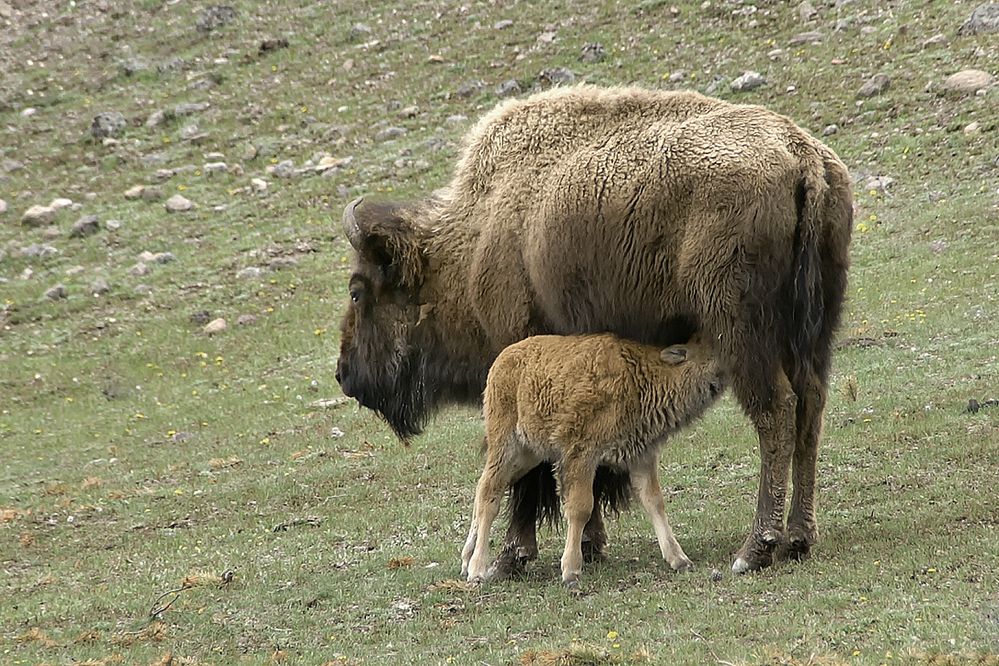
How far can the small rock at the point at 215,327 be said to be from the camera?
20750 mm

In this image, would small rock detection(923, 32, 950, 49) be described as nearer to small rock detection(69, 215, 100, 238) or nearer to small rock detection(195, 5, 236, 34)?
small rock detection(69, 215, 100, 238)

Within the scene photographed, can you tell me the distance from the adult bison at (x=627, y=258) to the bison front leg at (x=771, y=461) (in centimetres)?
1

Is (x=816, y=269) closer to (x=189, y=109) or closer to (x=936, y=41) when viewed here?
(x=936, y=41)

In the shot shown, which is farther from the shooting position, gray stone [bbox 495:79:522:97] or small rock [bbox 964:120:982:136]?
gray stone [bbox 495:79:522:97]

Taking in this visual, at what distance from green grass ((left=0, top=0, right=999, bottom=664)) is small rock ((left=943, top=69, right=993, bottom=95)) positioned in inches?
16.5

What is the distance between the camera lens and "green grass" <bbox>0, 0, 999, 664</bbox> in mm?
7895

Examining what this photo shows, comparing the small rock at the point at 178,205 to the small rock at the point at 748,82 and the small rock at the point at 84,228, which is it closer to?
the small rock at the point at 84,228

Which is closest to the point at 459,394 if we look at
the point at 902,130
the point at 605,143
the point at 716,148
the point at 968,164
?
the point at 605,143

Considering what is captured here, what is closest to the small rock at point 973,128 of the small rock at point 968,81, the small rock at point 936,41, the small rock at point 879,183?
the small rock at point 968,81

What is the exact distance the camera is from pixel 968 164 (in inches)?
762

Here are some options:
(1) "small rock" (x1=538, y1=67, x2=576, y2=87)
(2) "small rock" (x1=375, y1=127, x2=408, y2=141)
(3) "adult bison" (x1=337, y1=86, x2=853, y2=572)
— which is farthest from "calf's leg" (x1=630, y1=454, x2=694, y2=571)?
(2) "small rock" (x1=375, y1=127, x2=408, y2=141)

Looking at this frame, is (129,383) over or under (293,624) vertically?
under

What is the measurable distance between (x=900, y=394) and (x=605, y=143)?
15.9 ft

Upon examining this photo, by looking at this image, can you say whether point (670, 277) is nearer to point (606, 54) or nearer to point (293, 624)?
point (293, 624)
